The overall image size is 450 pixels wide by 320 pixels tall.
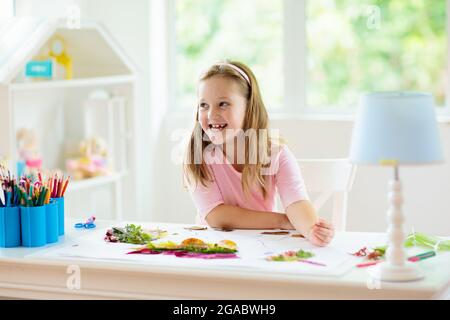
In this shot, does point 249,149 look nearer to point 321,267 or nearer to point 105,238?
point 105,238

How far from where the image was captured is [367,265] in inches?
65.4

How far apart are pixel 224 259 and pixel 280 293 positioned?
0.19 metres

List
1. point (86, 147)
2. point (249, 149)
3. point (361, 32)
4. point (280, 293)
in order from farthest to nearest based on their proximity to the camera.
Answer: point (361, 32) → point (86, 147) → point (249, 149) → point (280, 293)

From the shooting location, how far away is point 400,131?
1.52 m

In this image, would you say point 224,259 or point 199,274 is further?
point 224,259

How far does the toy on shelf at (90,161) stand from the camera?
339 cm

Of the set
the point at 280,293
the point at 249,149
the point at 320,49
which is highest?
the point at 320,49

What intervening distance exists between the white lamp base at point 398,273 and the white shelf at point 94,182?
187cm

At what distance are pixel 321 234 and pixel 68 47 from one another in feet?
6.57

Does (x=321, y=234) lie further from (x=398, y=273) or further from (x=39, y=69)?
(x=39, y=69)

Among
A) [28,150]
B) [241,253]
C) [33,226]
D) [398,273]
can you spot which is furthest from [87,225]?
[28,150]

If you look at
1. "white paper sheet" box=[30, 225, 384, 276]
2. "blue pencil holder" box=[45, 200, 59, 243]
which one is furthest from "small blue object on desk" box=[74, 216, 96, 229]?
"blue pencil holder" box=[45, 200, 59, 243]

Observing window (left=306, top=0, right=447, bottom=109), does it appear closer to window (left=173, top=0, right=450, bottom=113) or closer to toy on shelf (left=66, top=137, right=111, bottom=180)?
window (left=173, top=0, right=450, bottom=113)

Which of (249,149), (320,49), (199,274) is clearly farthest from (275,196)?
(320,49)
